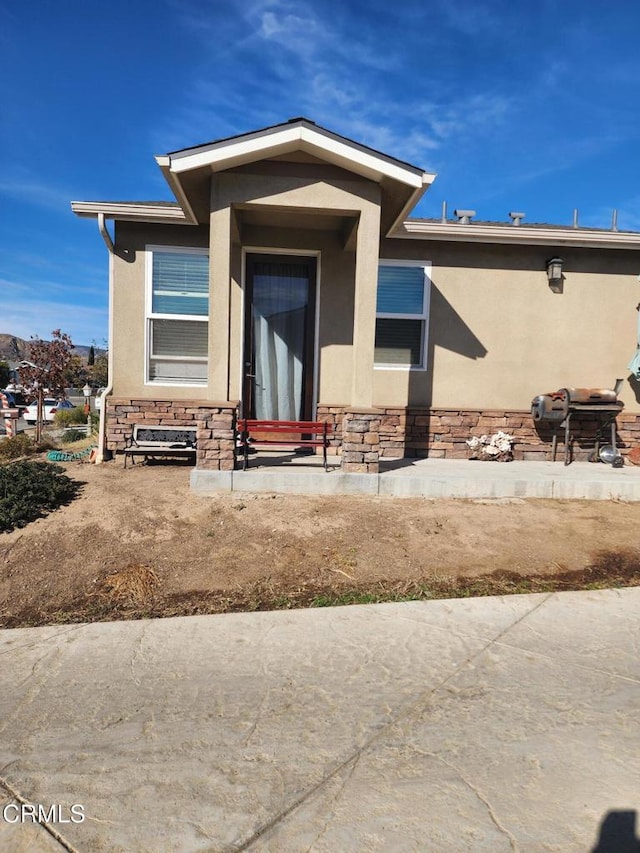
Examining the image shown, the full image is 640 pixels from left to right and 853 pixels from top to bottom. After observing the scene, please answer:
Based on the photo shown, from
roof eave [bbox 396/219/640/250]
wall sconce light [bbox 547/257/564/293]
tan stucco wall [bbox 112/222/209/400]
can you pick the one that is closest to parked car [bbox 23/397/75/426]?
tan stucco wall [bbox 112/222/209/400]

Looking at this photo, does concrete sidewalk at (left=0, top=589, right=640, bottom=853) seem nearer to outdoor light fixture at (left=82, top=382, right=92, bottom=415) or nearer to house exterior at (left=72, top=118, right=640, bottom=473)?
house exterior at (left=72, top=118, right=640, bottom=473)

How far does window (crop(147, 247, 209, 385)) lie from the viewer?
7.57 meters

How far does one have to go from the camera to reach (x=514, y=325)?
8.02 metres

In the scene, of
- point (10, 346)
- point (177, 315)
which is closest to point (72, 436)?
point (177, 315)

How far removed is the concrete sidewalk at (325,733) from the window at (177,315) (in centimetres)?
481

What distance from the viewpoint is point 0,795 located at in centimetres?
196

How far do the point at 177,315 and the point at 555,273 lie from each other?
556 centimetres

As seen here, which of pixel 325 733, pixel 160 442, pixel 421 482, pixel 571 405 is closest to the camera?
pixel 325 733

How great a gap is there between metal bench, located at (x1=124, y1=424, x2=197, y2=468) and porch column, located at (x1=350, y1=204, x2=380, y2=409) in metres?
2.47

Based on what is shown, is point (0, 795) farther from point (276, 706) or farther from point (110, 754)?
point (276, 706)

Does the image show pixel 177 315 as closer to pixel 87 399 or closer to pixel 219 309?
pixel 219 309

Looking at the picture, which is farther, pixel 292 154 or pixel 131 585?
pixel 292 154

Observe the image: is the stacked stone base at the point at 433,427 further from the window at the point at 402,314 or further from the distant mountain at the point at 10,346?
the distant mountain at the point at 10,346

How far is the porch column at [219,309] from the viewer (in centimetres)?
577
